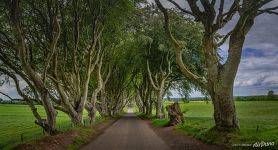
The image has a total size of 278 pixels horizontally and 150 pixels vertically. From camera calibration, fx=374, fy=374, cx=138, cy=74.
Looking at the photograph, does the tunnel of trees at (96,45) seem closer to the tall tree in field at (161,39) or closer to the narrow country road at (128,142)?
the tall tree in field at (161,39)

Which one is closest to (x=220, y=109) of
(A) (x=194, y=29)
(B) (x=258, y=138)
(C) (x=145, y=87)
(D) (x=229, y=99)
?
(D) (x=229, y=99)

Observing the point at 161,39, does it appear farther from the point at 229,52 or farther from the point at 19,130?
the point at 229,52

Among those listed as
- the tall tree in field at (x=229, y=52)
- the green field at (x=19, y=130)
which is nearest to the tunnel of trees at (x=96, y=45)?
the tall tree in field at (x=229, y=52)

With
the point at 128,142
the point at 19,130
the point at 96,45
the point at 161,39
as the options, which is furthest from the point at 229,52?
the point at 19,130

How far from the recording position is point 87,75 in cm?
3228

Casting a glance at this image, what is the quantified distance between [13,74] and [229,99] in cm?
1522

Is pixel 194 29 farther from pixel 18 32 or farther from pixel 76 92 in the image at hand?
pixel 18 32

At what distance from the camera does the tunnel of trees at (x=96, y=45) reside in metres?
19.5

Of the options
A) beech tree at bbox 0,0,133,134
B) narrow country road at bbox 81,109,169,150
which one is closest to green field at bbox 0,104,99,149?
beech tree at bbox 0,0,133,134

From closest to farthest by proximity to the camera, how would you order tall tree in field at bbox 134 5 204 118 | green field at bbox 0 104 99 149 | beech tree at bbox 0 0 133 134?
beech tree at bbox 0 0 133 134, green field at bbox 0 104 99 149, tall tree in field at bbox 134 5 204 118

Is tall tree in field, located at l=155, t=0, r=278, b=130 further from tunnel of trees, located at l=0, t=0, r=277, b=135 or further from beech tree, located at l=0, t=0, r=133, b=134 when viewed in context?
beech tree, located at l=0, t=0, r=133, b=134

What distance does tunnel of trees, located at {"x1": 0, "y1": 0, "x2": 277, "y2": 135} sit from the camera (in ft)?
64.0

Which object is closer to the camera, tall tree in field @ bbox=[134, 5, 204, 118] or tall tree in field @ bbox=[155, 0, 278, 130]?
tall tree in field @ bbox=[155, 0, 278, 130]

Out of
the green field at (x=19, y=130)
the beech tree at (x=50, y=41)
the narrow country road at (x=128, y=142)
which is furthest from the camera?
the green field at (x=19, y=130)
